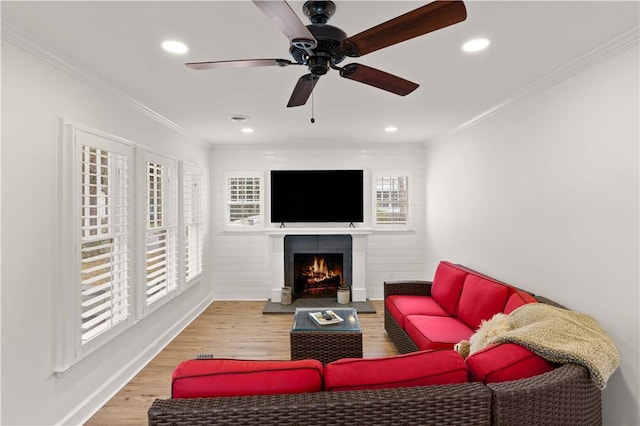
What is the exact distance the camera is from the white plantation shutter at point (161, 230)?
11.5 feet

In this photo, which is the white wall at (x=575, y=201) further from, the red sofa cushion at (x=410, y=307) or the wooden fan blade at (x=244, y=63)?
the wooden fan blade at (x=244, y=63)

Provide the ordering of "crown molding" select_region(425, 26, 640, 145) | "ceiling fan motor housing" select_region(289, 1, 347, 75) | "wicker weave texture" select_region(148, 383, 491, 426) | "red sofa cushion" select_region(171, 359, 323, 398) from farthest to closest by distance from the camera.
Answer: "crown molding" select_region(425, 26, 640, 145)
"ceiling fan motor housing" select_region(289, 1, 347, 75)
"red sofa cushion" select_region(171, 359, 323, 398)
"wicker weave texture" select_region(148, 383, 491, 426)

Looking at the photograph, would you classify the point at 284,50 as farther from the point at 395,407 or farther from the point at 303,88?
the point at 395,407

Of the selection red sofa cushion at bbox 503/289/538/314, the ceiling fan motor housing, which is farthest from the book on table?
the ceiling fan motor housing

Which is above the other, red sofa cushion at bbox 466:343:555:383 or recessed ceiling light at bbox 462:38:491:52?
recessed ceiling light at bbox 462:38:491:52

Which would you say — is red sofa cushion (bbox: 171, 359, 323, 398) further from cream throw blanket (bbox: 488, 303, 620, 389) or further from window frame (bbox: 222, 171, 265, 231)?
window frame (bbox: 222, 171, 265, 231)

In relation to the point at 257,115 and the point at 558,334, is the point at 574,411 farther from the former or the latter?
the point at 257,115

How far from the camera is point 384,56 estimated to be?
233 cm

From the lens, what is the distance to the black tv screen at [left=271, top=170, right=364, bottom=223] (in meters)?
5.57

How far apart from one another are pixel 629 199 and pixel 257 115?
11.0ft

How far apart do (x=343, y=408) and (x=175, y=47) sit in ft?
7.55

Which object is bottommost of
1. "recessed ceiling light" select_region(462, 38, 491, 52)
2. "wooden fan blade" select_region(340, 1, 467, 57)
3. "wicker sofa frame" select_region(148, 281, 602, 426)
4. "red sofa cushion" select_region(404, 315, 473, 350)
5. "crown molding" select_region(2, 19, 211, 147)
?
"red sofa cushion" select_region(404, 315, 473, 350)

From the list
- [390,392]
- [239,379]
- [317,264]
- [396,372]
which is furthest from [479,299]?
[317,264]

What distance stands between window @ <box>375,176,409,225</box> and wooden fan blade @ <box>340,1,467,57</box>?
13.8ft
